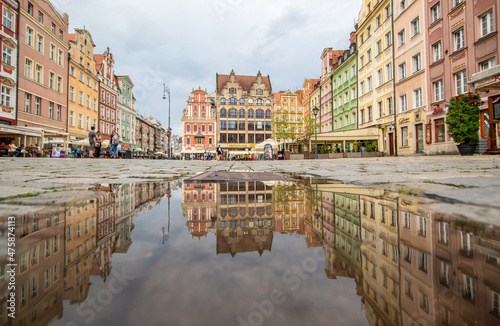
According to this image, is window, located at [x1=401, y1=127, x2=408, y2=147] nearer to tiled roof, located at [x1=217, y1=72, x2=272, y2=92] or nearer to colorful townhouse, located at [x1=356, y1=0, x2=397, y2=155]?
colorful townhouse, located at [x1=356, y1=0, x2=397, y2=155]

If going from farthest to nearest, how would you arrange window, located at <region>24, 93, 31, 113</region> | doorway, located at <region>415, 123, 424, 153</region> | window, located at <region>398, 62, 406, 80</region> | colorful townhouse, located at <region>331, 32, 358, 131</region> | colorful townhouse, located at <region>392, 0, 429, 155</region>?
colorful townhouse, located at <region>331, 32, 358, 131</region>, window, located at <region>24, 93, 31, 113</region>, window, located at <region>398, 62, 406, 80</region>, doorway, located at <region>415, 123, 424, 153</region>, colorful townhouse, located at <region>392, 0, 429, 155</region>

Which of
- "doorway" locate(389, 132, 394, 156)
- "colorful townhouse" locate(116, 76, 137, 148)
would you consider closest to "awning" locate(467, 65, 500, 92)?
"doorway" locate(389, 132, 394, 156)

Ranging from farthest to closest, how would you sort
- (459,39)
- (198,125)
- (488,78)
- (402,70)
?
1. (198,125)
2. (402,70)
3. (459,39)
4. (488,78)

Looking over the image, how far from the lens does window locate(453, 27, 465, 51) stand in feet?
50.0

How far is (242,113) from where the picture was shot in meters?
54.2

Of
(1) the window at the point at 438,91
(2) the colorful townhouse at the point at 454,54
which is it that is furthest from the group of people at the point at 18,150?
(1) the window at the point at 438,91

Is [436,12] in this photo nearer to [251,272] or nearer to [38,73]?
[251,272]

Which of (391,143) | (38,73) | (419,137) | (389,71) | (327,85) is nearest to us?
(419,137)

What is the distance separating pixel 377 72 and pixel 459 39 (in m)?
8.64

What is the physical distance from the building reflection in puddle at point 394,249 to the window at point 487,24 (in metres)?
18.1

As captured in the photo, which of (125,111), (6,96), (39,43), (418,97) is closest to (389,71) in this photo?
(418,97)

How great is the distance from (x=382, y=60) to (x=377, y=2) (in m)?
5.57

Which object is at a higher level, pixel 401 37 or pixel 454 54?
pixel 401 37

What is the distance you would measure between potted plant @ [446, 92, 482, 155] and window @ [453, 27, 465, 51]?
17.1 ft
